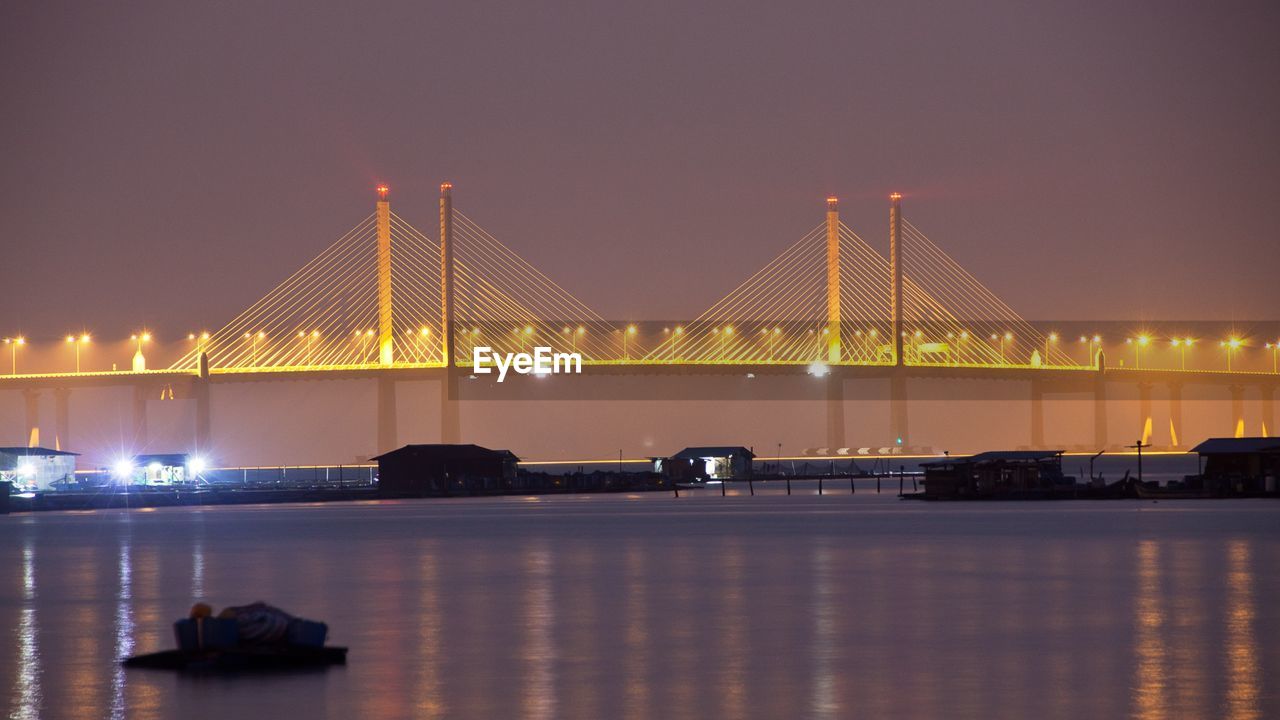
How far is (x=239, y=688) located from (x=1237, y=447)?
4478 centimetres

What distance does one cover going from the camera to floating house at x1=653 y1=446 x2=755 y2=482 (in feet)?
257

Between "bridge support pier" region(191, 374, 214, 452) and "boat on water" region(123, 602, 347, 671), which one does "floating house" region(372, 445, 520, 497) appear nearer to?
"bridge support pier" region(191, 374, 214, 452)

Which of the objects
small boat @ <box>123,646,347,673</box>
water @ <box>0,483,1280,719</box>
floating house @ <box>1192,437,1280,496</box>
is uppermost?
floating house @ <box>1192,437,1280,496</box>

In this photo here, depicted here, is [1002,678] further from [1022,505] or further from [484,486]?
[484,486]

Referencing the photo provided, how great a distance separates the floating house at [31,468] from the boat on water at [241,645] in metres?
51.7

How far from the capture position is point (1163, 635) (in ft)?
44.1

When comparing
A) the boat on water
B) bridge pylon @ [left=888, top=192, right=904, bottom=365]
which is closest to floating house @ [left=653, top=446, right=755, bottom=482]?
bridge pylon @ [left=888, top=192, right=904, bottom=365]

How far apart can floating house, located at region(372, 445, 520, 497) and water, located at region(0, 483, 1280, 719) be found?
2783 centimetres

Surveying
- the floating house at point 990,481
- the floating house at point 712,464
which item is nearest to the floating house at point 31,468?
the floating house at point 712,464

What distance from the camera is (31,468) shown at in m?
62.8

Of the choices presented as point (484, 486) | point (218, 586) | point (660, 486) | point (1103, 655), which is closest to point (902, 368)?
point (660, 486)

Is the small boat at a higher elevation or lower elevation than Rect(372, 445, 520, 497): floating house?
lower

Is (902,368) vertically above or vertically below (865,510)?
above

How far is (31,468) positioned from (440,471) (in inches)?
563
